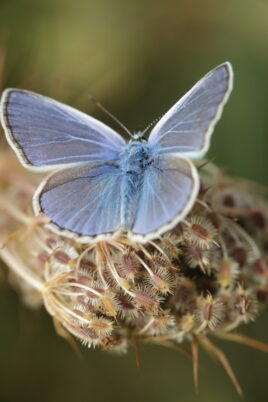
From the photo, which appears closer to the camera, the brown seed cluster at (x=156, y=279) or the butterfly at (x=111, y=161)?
the butterfly at (x=111, y=161)

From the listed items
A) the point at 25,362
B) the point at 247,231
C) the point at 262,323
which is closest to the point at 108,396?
the point at 25,362

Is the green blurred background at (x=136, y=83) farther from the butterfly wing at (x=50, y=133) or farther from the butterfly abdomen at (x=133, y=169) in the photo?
the butterfly abdomen at (x=133, y=169)

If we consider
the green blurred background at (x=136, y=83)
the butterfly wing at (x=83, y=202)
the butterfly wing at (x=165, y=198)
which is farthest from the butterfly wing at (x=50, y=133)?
the green blurred background at (x=136, y=83)

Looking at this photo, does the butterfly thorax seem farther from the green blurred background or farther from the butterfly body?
the green blurred background

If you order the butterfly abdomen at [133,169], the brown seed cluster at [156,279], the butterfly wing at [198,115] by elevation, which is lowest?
the brown seed cluster at [156,279]

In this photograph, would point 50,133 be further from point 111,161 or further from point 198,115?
point 198,115

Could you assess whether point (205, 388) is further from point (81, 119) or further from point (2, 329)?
point (81, 119)
